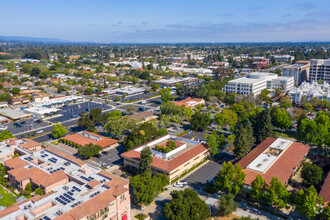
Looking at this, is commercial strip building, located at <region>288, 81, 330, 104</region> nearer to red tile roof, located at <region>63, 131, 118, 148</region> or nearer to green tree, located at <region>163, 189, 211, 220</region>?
red tile roof, located at <region>63, 131, 118, 148</region>

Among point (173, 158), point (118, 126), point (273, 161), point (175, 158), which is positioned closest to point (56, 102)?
point (118, 126)

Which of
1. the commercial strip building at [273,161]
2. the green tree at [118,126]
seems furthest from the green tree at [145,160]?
the green tree at [118,126]

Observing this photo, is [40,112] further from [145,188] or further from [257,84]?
[257,84]

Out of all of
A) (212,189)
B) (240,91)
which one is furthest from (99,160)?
(240,91)

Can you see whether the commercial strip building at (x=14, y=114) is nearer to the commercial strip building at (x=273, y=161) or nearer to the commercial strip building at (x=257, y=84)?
the commercial strip building at (x=273, y=161)

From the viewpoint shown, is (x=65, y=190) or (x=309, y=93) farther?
(x=309, y=93)

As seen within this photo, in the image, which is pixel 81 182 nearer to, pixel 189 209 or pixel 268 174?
pixel 189 209

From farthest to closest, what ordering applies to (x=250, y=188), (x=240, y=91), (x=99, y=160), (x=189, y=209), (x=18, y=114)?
(x=240, y=91), (x=18, y=114), (x=99, y=160), (x=250, y=188), (x=189, y=209)
